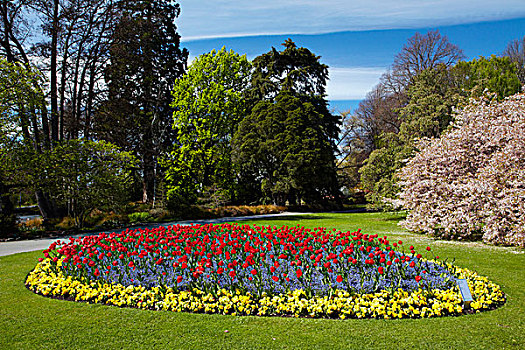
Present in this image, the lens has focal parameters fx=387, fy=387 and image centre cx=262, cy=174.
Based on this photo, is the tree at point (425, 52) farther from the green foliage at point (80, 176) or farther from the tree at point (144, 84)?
the green foliage at point (80, 176)

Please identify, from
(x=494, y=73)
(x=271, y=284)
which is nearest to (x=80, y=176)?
(x=271, y=284)

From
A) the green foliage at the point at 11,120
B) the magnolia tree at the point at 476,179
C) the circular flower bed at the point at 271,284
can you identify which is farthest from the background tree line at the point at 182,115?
the circular flower bed at the point at 271,284

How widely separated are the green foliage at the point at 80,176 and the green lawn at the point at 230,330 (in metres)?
8.94

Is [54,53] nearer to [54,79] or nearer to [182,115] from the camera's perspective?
[54,79]

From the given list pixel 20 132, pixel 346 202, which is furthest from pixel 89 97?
pixel 346 202

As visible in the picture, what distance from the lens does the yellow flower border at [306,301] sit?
4.34 m

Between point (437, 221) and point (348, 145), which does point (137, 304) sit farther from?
point (348, 145)

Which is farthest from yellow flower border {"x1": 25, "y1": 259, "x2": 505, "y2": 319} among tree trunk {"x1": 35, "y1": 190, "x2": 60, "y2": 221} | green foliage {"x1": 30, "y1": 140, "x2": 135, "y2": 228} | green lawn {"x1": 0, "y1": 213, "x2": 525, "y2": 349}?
tree trunk {"x1": 35, "y1": 190, "x2": 60, "y2": 221}

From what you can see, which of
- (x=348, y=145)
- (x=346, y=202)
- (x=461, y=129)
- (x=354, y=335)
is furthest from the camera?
(x=348, y=145)

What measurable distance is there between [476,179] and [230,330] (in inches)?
327

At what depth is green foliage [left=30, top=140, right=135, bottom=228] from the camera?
13211 mm

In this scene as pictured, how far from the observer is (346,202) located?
3212 centimetres

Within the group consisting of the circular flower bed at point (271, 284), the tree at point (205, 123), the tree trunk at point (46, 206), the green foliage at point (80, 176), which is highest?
the tree at point (205, 123)

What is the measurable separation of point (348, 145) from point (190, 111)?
15643 millimetres
